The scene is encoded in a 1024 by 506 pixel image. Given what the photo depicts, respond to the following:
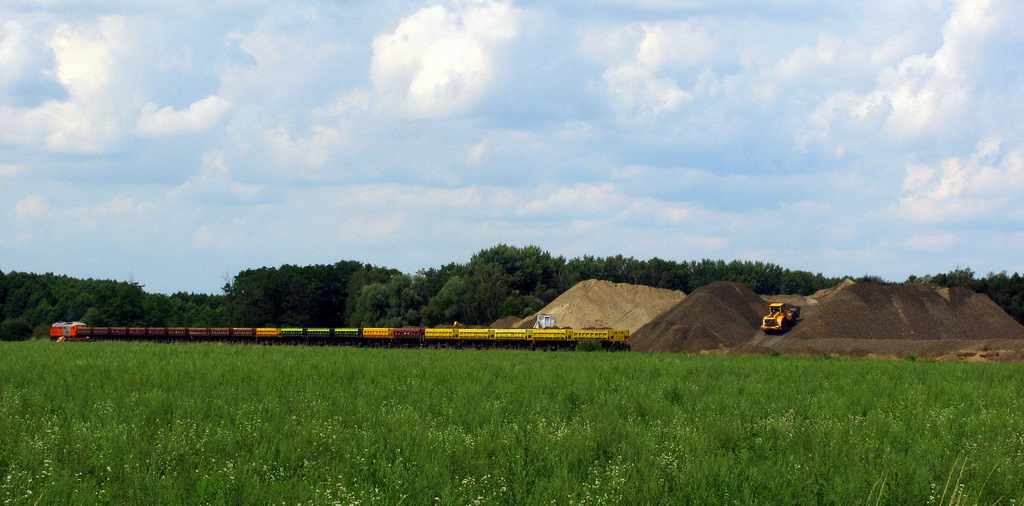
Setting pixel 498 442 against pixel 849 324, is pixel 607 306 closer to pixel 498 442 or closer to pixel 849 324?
pixel 849 324

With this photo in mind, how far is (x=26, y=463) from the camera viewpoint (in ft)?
41.1

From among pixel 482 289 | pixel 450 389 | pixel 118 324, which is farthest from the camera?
pixel 118 324

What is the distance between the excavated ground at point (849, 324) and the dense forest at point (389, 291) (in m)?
35.6

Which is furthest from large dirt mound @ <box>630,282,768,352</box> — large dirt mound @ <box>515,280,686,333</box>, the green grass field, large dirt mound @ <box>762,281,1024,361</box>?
the green grass field

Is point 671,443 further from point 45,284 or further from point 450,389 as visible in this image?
point 45,284

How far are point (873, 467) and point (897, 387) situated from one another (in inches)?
527

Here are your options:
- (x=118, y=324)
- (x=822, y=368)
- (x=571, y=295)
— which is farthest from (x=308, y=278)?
(x=822, y=368)

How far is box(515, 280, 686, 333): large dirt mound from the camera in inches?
3573

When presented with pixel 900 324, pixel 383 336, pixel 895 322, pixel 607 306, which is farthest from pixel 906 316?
pixel 383 336

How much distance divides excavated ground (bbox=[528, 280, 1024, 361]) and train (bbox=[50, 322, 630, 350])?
702 centimetres

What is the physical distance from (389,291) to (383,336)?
5283 centimetres

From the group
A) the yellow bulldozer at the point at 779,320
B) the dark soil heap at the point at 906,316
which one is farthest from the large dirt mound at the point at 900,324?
the yellow bulldozer at the point at 779,320

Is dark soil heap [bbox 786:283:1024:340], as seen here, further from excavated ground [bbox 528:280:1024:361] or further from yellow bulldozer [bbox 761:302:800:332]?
yellow bulldozer [bbox 761:302:800:332]

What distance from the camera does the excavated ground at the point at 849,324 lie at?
56.8 meters
